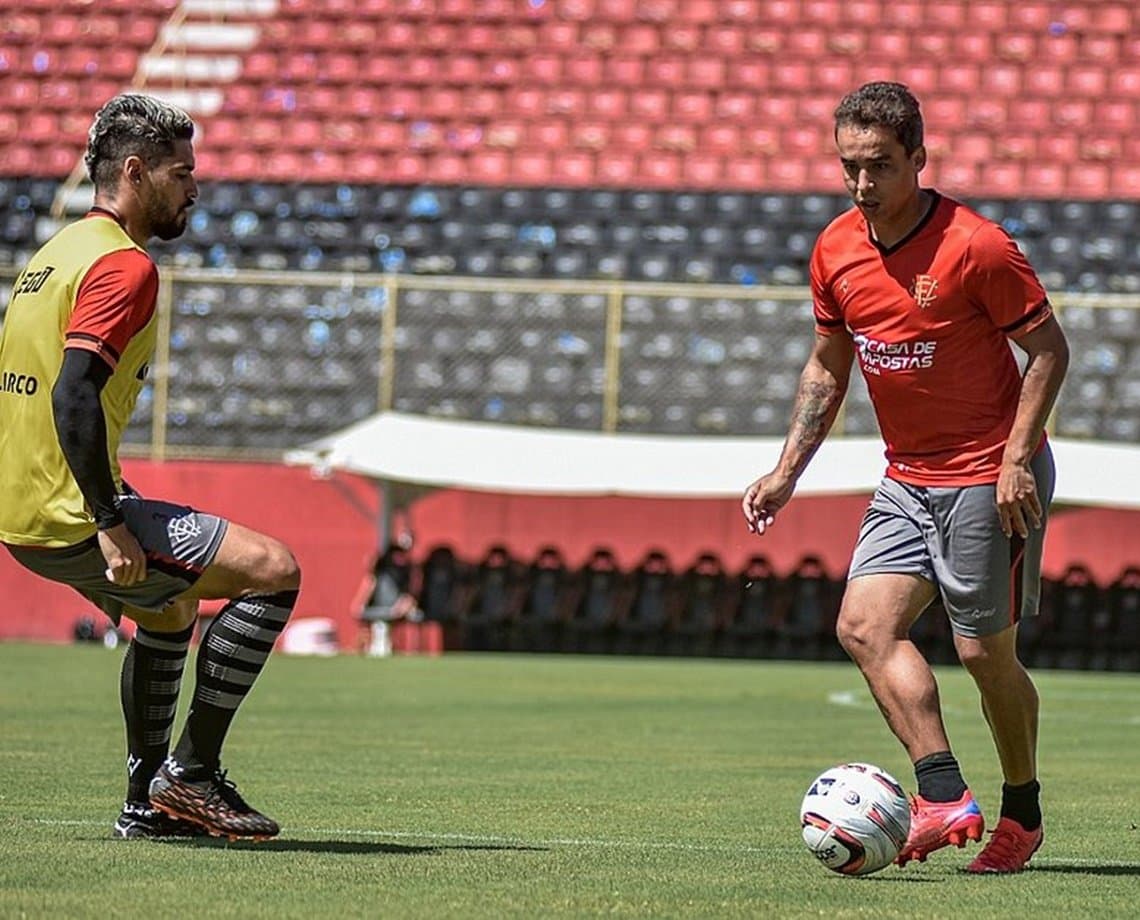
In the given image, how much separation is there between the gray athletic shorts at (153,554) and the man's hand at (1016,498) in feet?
6.63

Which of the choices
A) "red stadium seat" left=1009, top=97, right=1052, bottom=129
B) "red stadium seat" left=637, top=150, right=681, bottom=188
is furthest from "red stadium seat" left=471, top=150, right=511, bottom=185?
"red stadium seat" left=1009, top=97, right=1052, bottom=129

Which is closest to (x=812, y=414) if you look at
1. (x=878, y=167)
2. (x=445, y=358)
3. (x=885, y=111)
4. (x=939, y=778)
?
(x=878, y=167)

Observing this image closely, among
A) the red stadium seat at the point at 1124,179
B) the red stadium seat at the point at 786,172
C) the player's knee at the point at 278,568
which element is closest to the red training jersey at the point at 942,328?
the player's knee at the point at 278,568

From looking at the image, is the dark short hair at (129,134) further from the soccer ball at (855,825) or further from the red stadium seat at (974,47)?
the red stadium seat at (974,47)

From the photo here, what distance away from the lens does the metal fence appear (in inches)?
921

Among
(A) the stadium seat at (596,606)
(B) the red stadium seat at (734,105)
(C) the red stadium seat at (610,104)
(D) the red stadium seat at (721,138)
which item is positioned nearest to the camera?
(A) the stadium seat at (596,606)

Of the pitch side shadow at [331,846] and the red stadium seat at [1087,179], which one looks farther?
the red stadium seat at [1087,179]

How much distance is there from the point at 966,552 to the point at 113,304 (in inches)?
91.3

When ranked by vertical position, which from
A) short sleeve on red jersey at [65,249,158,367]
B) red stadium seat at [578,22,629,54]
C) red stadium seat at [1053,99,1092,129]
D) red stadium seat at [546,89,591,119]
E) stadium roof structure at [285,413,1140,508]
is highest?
red stadium seat at [578,22,629,54]

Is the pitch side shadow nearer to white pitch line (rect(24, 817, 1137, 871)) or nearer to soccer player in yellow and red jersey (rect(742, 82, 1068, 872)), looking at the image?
white pitch line (rect(24, 817, 1137, 871))

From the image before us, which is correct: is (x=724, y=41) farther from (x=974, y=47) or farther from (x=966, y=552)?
(x=966, y=552)

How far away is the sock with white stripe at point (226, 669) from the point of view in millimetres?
6465

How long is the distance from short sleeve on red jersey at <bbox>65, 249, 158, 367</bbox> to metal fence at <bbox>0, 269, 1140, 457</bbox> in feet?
56.3

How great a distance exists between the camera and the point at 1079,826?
7699 millimetres
